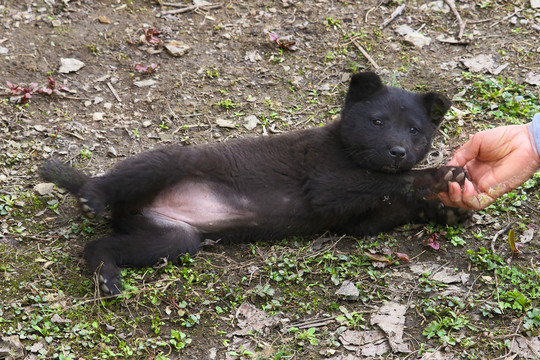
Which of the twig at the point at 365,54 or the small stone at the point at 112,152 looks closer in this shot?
the small stone at the point at 112,152

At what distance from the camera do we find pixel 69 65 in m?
7.21

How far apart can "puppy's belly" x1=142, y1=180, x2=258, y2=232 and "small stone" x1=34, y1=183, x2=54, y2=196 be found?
1131 millimetres

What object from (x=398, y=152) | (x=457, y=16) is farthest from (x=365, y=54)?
(x=398, y=152)

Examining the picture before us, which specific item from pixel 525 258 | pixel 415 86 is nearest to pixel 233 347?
pixel 525 258

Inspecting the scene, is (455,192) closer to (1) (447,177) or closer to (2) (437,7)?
(1) (447,177)

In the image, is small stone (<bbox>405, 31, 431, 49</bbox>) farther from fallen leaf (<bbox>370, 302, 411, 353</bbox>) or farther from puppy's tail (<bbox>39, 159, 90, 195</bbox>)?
puppy's tail (<bbox>39, 159, 90, 195</bbox>)

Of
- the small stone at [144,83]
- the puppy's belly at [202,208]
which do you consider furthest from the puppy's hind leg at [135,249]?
the small stone at [144,83]

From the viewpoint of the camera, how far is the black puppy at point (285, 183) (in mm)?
5109

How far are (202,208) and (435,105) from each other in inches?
87.9

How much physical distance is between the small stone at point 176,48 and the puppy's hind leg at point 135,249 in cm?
296

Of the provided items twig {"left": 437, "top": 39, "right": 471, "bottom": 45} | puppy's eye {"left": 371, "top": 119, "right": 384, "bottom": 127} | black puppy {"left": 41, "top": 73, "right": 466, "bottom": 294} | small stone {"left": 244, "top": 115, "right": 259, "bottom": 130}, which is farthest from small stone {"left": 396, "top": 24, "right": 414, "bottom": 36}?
puppy's eye {"left": 371, "top": 119, "right": 384, "bottom": 127}

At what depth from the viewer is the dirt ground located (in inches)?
188

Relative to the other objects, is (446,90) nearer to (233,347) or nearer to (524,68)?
(524,68)

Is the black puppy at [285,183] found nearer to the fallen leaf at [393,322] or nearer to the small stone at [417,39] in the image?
the fallen leaf at [393,322]
